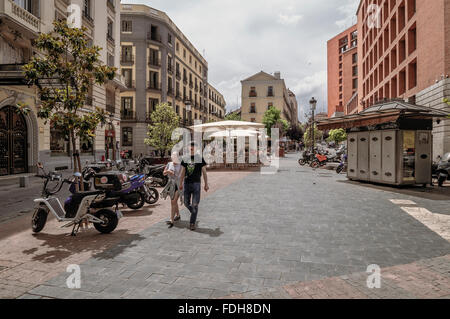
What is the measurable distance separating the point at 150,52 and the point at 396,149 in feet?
104

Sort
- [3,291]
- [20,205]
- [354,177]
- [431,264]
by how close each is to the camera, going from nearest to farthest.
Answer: [3,291] → [431,264] → [20,205] → [354,177]

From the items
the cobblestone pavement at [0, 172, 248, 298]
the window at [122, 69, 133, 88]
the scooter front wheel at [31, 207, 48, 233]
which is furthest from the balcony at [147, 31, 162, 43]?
the scooter front wheel at [31, 207, 48, 233]

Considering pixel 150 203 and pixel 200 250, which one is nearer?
pixel 200 250

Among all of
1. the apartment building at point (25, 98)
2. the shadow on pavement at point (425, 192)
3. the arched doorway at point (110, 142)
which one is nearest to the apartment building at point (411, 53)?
the shadow on pavement at point (425, 192)

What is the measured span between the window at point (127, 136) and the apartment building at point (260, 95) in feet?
109

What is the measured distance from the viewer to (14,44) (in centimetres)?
1383

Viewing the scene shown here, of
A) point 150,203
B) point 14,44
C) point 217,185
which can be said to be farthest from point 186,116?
point 150,203

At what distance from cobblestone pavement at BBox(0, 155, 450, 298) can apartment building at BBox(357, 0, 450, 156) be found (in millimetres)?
12024

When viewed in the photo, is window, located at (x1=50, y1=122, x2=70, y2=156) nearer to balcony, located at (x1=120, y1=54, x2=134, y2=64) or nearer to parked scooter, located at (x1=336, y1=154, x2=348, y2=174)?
parked scooter, located at (x1=336, y1=154, x2=348, y2=174)

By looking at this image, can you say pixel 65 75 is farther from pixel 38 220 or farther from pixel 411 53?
pixel 411 53

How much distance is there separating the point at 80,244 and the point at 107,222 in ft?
2.09

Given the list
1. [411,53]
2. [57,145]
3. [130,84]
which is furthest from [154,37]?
[411,53]

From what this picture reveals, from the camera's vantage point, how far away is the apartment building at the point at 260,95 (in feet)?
201
